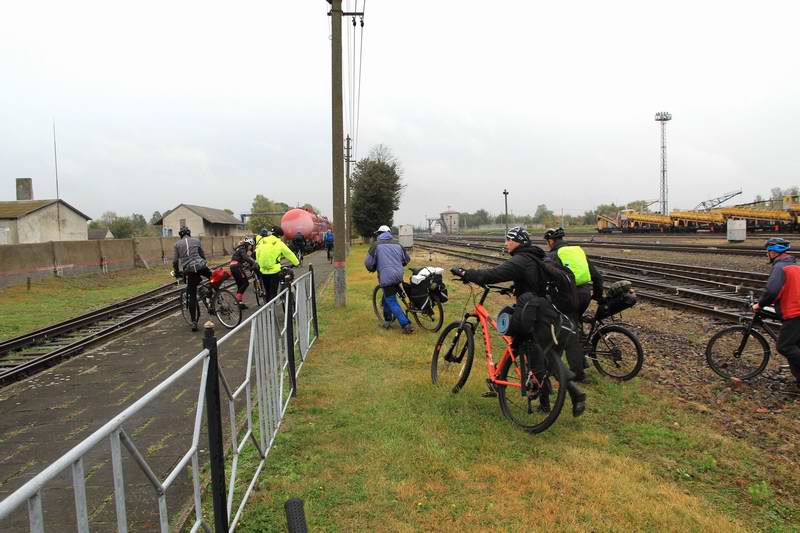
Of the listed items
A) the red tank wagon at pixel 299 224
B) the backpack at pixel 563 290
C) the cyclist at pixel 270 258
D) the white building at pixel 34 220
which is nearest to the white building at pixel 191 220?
the white building at pixel 34 220

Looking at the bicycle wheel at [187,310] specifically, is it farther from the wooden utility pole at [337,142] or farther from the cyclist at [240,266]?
the wooden utility pole at [337,142]

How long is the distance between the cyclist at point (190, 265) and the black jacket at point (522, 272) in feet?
21.2

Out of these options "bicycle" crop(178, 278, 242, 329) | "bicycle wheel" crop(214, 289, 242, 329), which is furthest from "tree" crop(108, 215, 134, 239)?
"bicycle wheel" crop(214, 289, 242, 329)

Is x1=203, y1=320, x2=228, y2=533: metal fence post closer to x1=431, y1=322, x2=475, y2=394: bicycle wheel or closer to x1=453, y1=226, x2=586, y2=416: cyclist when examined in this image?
x1=453, y1=226, x2=586, y2=416: cyclist

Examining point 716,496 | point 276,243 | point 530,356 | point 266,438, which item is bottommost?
point 716,496

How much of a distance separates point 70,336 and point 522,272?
9001 mm

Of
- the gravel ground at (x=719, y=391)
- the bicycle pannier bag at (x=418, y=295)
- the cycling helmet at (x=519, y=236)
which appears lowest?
the gravel ground at (x=719, y=391)

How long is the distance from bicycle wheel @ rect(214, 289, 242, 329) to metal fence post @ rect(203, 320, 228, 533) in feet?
23.8

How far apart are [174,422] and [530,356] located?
338cm

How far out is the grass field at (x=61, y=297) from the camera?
1165 centimetres

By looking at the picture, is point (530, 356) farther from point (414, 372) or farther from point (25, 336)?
point (25, 336)

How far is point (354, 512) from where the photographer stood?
3.38 metres

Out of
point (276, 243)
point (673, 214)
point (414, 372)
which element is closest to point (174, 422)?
point (414, 372)

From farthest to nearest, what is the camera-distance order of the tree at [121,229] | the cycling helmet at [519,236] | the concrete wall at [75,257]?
the tree at [121,229] < the concrete wall at [75,257] < the cycling helmet at [519,236]
